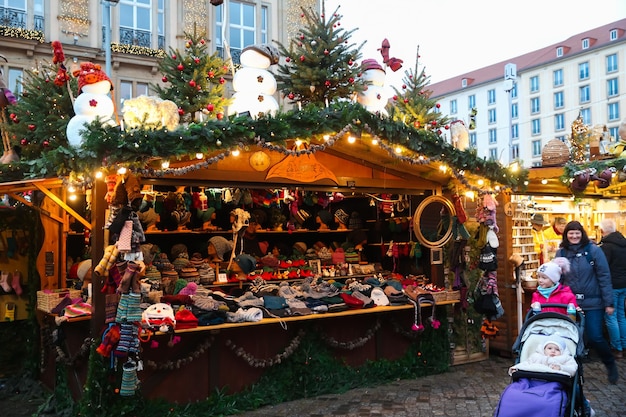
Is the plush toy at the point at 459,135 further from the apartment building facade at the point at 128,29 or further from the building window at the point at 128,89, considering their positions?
the building window at the point at 128,89

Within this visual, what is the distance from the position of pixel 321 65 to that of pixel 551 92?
164ft

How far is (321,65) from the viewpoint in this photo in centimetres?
778

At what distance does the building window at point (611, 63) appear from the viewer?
47.5 metres

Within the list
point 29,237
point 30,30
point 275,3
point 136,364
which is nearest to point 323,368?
point 136,364

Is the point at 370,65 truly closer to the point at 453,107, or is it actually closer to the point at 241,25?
the point at 241,25

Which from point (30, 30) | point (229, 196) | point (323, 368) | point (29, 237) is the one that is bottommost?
point (323, 368)

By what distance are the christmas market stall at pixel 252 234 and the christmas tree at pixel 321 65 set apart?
3 cm

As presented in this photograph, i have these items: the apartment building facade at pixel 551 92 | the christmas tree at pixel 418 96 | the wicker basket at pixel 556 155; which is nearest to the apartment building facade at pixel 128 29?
the christmas tree at pixel 418 96

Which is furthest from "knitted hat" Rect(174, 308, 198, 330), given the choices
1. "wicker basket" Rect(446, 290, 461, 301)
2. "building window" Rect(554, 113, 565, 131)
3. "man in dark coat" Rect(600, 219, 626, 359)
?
"building window" Rect(554, 113, 565, 131)

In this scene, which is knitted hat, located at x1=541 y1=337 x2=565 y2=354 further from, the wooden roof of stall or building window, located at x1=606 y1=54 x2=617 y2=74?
building window, located at x1=606 y1=54 x2=617 y2=74

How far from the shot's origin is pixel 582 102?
164ft

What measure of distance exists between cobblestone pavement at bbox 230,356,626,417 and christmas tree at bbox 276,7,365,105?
368 centimetres

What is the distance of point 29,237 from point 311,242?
14.1 feet

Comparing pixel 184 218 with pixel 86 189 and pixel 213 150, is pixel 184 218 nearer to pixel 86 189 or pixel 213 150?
pixel 86 189
